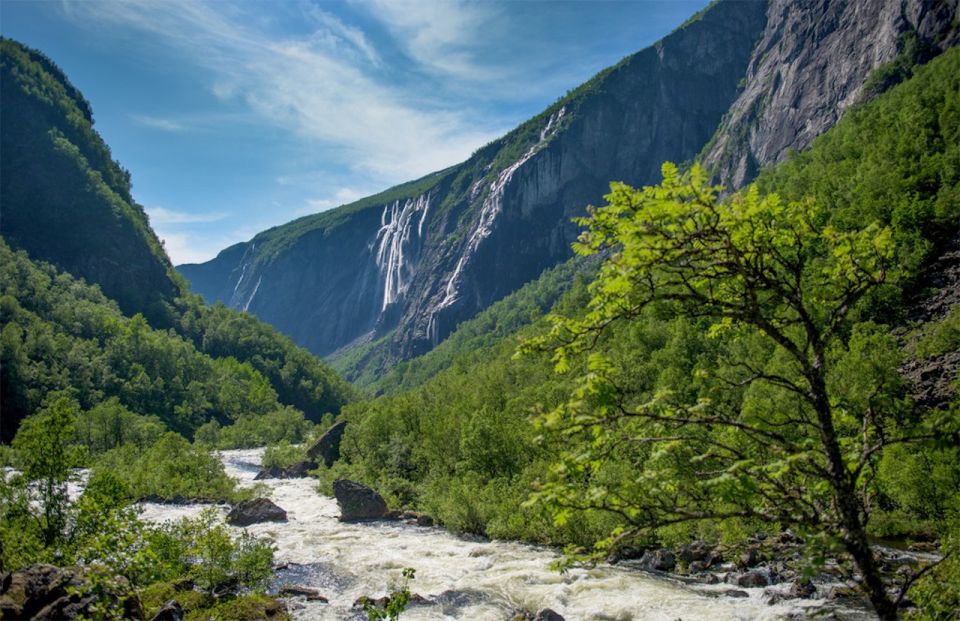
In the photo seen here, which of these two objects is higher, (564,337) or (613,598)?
(564,337)

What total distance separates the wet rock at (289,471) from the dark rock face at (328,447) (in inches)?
66.3

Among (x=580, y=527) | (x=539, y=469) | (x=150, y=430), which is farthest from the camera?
(x=150, y=430)

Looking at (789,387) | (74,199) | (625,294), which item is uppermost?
(74,199)

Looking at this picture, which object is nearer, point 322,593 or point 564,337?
point 564,337

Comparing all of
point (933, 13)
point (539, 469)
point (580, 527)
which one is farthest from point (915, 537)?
point (933, 13)

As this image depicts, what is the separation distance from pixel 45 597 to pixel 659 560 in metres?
26.8

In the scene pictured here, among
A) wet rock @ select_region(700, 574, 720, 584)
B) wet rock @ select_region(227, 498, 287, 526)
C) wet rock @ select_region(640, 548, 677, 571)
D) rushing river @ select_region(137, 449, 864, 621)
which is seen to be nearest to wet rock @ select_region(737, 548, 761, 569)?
wet rock @ select_region(700, 574, 720, 584)

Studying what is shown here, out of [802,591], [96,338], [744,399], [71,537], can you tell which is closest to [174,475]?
[71,537]

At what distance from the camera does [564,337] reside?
7.48 m

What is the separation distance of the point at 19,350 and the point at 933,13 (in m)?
208

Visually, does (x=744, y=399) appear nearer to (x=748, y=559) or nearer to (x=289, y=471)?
(x=748, y=559)

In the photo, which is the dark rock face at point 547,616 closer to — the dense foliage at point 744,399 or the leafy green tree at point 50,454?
the dense foliage at point 744,399

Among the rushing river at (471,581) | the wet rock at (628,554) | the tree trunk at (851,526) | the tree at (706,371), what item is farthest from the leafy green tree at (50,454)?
the tree trunk at (851,526)

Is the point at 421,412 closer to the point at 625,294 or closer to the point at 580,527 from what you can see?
the point at 580,527
